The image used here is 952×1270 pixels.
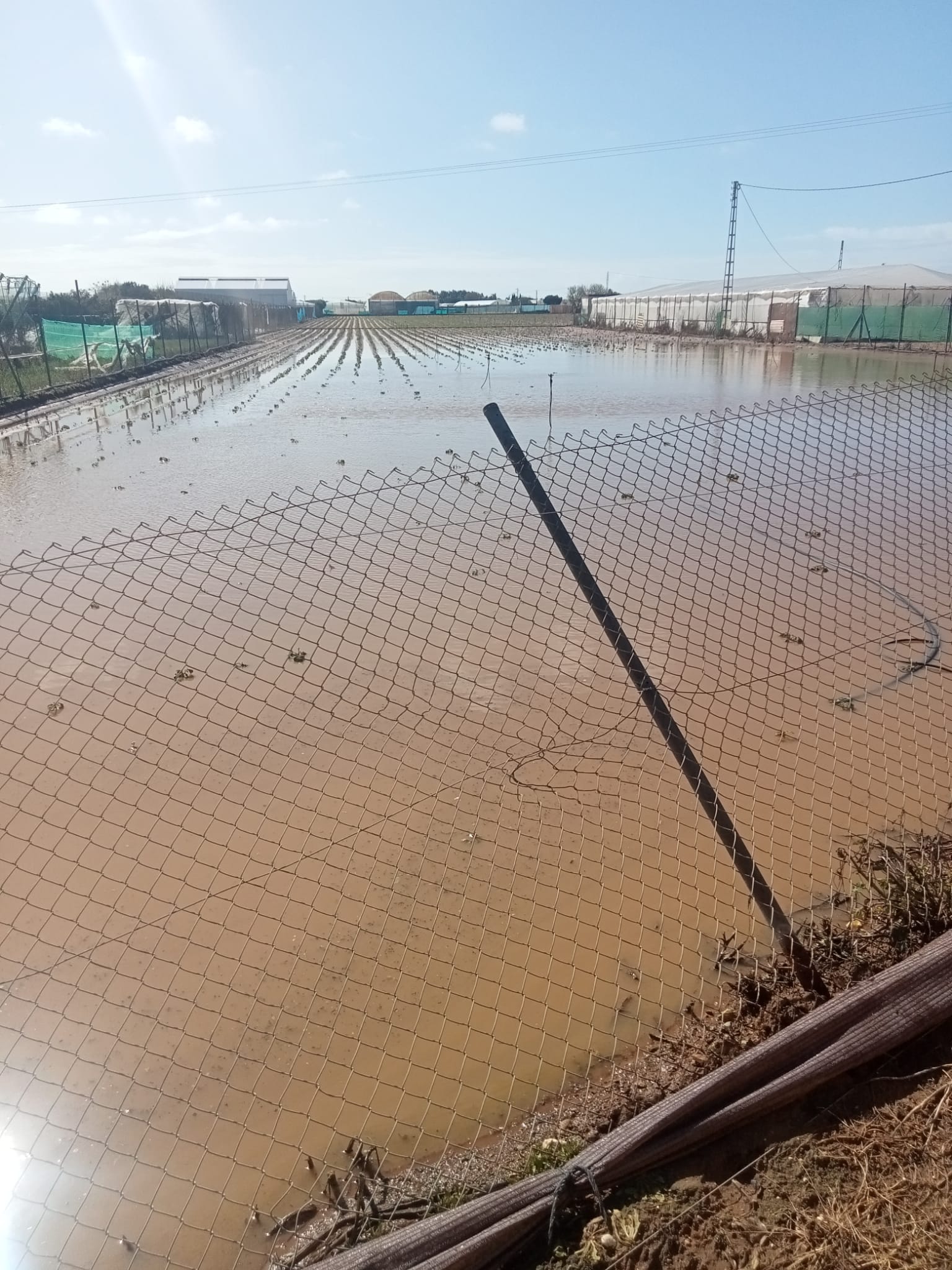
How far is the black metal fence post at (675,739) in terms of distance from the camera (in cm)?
300

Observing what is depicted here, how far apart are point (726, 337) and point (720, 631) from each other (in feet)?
151

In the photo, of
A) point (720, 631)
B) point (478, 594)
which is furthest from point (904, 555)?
point (478, 594)

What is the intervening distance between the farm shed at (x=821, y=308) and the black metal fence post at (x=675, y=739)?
37529 millimetres

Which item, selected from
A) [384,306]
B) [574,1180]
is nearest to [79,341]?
[574,1180]

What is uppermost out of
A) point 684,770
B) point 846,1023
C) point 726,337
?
point 684,770

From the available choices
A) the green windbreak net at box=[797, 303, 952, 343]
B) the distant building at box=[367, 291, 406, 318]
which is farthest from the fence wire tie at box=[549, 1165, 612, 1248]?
the distant building at box=[367, 291, 406, 318]

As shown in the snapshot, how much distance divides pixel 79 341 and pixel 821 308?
30607mm

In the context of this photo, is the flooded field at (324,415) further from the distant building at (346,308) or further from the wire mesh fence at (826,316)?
the distant building at (346,308)

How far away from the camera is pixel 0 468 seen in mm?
13625

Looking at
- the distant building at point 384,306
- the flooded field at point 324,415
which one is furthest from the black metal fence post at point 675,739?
the distant building at point 384,306

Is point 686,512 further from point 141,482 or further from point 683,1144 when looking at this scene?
point 683,1144

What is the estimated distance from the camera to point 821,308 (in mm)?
40531

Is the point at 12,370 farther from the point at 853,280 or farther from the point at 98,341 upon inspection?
the point at 853,280

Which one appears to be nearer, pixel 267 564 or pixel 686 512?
pixel 267 564
